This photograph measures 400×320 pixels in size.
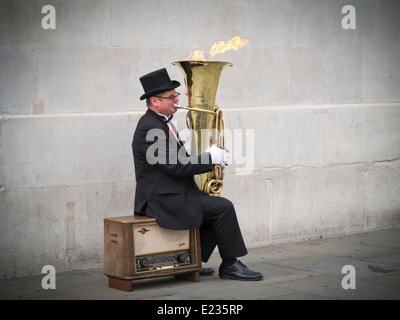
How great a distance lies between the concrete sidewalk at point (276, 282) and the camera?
589 centimetres

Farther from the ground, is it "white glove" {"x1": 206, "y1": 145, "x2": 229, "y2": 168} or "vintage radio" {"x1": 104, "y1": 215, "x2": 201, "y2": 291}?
"white glove" {"x1": 206, "y1": 145, "x2": 229, "y2": 168}

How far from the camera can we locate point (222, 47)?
7.77 m

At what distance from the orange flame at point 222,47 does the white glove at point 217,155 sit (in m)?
1.57

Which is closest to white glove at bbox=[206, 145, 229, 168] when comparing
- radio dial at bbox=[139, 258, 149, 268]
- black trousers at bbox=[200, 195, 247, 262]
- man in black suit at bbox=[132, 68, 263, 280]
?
man in black suit at bbox=[132, 68, 263, 280]

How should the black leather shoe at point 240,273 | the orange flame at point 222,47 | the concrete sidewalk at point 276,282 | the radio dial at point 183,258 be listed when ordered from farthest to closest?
the orange flame at point 222,47 → the black leather shoe at point 240,273 → the radio dial at point 183,258 → the concrete sidewalk at point 276,282

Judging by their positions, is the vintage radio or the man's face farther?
the man's face

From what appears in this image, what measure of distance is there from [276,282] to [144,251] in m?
1.23

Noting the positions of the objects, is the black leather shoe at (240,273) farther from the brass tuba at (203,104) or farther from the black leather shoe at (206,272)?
the brass tuba at (203,104)

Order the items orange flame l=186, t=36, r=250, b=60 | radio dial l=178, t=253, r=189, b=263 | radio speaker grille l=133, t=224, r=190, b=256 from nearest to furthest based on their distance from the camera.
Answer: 1. radio speaker grille l=133, t=224, r=190, b=256
2. radio dial l=178, t=253, r=189, b=263
3. orange flame l=186, t=36, r=250, b=60

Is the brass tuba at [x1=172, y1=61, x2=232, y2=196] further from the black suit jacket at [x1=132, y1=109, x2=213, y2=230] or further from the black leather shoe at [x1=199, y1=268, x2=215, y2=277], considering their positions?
the black leather shoe at [x1=199, y1=268, x2=215, y2=277]

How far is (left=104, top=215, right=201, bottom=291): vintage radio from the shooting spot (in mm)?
5973

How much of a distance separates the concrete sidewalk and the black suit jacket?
0.60 metres

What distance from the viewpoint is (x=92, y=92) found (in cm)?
705

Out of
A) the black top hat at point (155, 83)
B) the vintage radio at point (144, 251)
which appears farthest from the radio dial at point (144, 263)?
the black top hat at point (155, 83)
